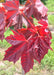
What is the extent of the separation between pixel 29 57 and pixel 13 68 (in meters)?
1.42

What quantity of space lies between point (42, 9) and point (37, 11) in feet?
0.10

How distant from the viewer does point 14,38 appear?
22.2 inches

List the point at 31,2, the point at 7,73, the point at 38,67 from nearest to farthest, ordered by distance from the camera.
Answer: the point at 31,2 → the point at 7,73 → the point at 38,67

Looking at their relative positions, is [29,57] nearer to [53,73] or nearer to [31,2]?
[31,2]

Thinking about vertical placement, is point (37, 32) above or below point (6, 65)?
above

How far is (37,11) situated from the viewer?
2.46ft

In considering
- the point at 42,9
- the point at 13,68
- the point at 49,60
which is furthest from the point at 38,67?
the point at 42,9

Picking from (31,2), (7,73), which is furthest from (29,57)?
(7,73)

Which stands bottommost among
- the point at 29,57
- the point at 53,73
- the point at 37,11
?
the point at 53,73

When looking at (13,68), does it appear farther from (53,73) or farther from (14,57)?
(14,57)

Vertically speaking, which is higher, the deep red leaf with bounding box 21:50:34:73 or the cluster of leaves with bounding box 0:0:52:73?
the cluster of leaves with bounding box 0:0:52:73

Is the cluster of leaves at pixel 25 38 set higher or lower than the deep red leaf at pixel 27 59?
higher

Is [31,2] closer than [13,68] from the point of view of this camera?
Yes

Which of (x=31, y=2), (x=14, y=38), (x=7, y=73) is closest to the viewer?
(x=14, y=38)
